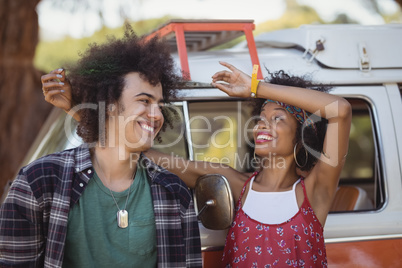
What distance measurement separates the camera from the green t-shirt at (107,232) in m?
2.26

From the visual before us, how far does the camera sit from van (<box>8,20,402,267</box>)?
122 inches

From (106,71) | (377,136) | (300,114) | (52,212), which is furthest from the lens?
(377,136)

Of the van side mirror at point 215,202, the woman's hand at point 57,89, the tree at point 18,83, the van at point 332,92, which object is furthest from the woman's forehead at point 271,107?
the tree at point 18,83

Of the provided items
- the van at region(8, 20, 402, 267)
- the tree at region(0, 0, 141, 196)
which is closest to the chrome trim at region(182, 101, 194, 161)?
the van at region(8, 20, 402, 267)

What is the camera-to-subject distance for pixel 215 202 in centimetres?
277

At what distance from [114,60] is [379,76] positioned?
1781mm

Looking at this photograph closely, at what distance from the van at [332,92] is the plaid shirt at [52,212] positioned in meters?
0.55

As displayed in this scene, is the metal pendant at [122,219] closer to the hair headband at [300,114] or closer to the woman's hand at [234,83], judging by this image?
the woman's hand at [234,83]

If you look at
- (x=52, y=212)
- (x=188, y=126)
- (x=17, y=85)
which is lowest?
(x=52, y=212)

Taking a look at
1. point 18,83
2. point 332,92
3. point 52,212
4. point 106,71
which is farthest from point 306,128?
point 18,83

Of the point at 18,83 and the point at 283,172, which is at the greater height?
the point at 18,83

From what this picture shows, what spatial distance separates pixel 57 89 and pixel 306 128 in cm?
145

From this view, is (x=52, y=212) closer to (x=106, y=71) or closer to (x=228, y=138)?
(x=106, y=71)

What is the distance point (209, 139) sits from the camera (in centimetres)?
371
